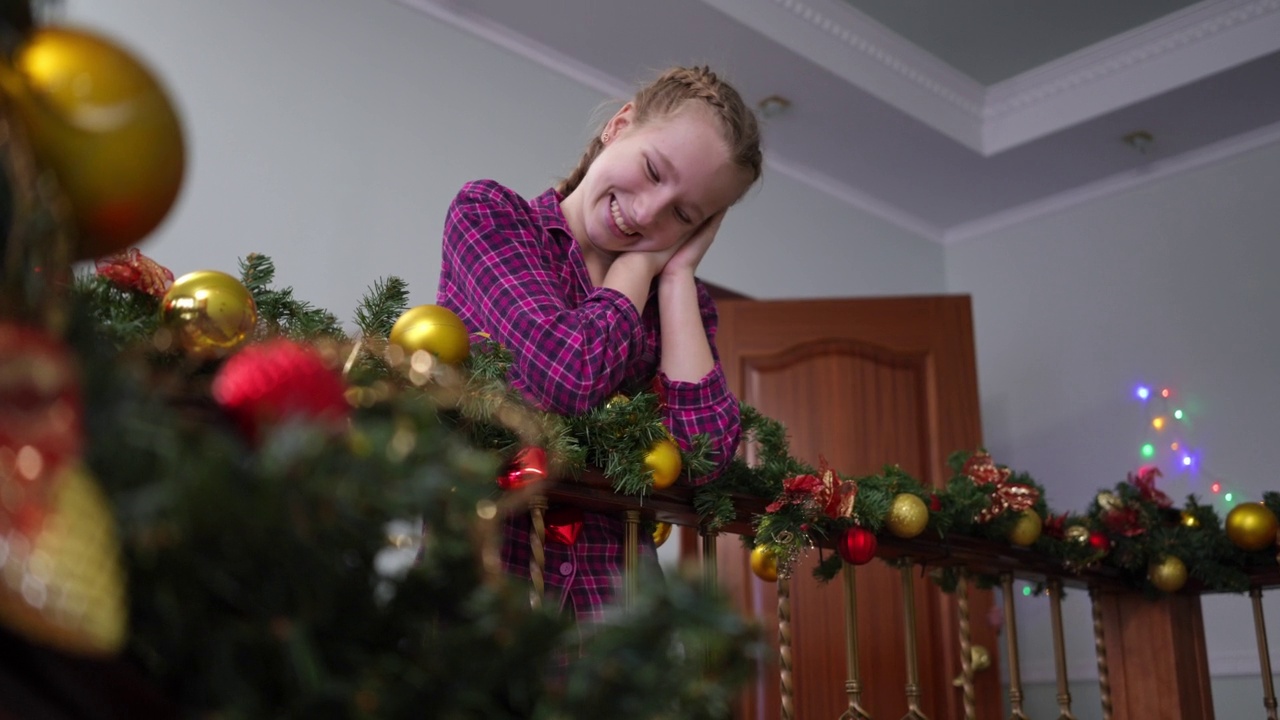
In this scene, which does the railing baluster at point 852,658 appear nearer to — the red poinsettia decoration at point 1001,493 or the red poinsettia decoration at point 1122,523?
the red poinsettia decoration at point 1001,493

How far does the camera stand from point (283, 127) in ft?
8.21

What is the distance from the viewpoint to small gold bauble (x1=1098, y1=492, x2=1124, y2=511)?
1.74 metres

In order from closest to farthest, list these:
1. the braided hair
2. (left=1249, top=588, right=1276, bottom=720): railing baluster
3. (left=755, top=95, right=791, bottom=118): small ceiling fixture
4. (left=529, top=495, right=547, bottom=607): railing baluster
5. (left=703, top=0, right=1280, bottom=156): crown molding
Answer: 1. (left=529, top=495, right=547, bottom=607): railing baluster
2. the braided hair
3. (left=1249, top=588, right=1276, bottom=720): railing baluster
4. (left=703, top=0, right=1280, bottom=156): crown molding
5. (left=755, top=95, right=791, bottom=118): small ceiling fixture

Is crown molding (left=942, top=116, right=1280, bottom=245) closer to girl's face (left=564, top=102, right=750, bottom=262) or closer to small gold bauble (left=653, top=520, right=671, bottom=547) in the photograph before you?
girl's face (left=564, top=102, right=750, bottom=262)

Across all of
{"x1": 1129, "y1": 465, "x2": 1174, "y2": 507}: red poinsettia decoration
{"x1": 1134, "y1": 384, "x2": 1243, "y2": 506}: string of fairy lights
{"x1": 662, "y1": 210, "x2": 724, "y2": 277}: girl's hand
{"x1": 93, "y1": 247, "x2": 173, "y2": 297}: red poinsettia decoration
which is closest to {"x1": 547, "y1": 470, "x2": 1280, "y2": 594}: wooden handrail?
{"x1": 1129, "y1": 465, "x2": 1174, "y2": 507}: red poinsettia decoration

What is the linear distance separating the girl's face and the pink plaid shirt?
0.05m

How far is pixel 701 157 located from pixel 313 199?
4.95 ft

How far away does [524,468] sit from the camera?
0.94 meters

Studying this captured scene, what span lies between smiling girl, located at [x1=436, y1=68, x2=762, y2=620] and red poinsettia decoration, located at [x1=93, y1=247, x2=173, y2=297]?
1.25 feet

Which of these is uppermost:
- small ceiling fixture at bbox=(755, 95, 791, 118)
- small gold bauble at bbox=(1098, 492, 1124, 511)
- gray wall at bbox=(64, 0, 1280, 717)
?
small ceiling fixture at bbox=(755, 95, 791, 118)

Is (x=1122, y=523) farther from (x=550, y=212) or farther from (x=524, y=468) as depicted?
(x=524, y=468)

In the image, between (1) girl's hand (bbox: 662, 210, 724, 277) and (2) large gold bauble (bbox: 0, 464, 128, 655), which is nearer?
(2) large gold bauble (bbox: 0, 464, 128, 655)

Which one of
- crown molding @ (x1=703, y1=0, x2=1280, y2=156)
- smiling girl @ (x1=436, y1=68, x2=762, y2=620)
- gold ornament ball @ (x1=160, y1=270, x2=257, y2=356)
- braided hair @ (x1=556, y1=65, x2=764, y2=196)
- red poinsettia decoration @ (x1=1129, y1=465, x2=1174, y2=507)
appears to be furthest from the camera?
crown molding @ (x1=703, y1=0, x2=1280, y2=156)

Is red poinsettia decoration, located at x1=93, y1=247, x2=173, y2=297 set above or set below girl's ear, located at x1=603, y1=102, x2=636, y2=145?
below
